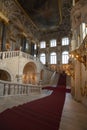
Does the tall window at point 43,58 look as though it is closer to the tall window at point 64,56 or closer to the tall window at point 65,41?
the tall window at point 64,56

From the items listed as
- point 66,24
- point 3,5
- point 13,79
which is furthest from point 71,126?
point 66,24

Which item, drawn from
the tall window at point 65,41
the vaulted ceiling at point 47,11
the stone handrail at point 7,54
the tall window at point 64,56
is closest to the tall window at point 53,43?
the tall window at point 65,41

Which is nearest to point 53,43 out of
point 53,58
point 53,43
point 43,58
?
point 53,43

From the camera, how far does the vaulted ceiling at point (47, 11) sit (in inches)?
613

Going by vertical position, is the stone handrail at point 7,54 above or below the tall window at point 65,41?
below

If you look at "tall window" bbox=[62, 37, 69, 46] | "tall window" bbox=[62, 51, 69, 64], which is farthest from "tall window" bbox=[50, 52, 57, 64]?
"tall window" bbox=[62, 37, 69, 46]

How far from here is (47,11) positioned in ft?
57.6

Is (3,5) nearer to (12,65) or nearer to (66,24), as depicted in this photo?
(12,65)

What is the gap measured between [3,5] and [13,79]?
9.71m

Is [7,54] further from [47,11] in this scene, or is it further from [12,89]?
[47,11]

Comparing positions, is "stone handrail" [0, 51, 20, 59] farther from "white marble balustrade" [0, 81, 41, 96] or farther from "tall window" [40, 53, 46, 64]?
"tall window" [40, 53, 46, 64]

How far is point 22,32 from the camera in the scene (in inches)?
770

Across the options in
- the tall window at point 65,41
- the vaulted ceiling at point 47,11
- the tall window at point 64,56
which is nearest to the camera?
the vaulted ceiling at point 47,11

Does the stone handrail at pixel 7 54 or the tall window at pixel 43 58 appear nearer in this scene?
the stone handrail at pixel 7 54
